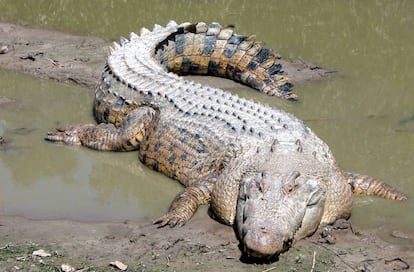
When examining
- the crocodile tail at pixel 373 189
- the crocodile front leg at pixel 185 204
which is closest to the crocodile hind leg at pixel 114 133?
the crocodile front leg at pixel 185 204

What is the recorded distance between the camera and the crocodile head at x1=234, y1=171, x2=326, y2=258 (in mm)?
4375

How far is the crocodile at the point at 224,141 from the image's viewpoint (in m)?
4.77

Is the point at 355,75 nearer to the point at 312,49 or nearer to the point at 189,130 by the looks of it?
the point at 312,49

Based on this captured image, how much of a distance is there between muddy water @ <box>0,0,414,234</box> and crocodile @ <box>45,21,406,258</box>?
8.5 inches

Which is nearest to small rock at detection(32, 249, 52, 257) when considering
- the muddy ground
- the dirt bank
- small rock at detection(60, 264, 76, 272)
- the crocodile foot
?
the muddy ground

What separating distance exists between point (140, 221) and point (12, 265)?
117cm

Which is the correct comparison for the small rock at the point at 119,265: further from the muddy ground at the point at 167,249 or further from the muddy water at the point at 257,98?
the muddy water at the point at 257,98

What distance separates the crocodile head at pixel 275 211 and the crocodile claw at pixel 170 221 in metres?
0.41

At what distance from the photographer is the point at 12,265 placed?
174 inches

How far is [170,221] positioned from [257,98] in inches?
122

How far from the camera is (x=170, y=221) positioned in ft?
16.8

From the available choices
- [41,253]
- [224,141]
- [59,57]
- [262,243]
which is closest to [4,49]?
[59,57]

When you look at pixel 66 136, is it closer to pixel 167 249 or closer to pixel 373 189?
pixel 167 249

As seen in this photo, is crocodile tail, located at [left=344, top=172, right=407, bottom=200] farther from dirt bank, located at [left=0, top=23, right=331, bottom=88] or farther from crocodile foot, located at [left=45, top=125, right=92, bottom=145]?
dirt bank, located at [left=0, top=23, right=331, bottom=88]
